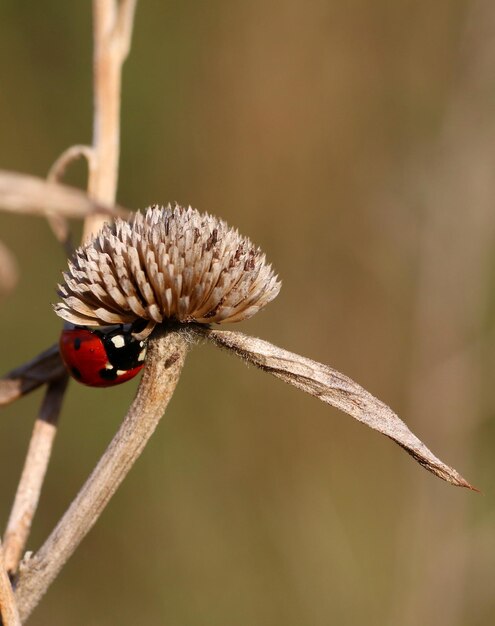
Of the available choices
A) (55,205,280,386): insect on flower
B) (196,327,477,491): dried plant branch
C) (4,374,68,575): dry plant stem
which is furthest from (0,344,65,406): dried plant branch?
(196,327,477,491): dried plant branch

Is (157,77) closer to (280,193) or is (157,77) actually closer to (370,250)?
(280,193)

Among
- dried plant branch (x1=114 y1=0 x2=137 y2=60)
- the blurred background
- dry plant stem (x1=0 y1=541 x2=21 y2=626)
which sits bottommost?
dry plant stem (x1=0 y1=541 x2=21 y2=626)

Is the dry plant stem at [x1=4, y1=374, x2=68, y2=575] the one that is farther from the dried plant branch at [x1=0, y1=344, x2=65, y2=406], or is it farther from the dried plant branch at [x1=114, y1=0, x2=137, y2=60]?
the dried plant branch at [x1=114, y1=0, x2=137, y2=60]

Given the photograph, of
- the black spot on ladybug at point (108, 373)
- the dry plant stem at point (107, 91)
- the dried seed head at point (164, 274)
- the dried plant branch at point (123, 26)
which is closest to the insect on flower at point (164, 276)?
the dried seed head at point (164, 274)

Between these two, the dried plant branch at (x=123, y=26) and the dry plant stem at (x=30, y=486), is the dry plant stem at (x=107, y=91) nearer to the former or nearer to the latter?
the dried plant branch at (x=123, y=26)

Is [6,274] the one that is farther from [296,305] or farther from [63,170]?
[296,305]
